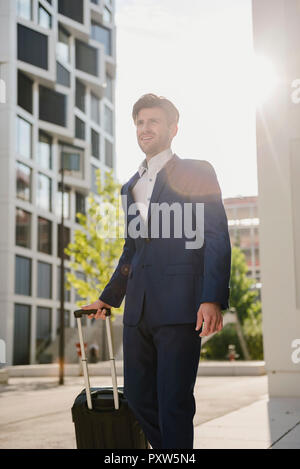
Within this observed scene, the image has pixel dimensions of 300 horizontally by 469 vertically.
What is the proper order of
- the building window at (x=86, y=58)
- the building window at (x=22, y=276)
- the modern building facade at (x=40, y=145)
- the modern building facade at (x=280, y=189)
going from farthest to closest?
the building window at (x=86, y=58)
the building window at (x=22, y=276)
the modern building facade at (x=40, y=145)
the modern building facade at (x=280, y=189)

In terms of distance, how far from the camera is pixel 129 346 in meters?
2.79

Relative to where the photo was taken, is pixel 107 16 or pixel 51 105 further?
pixel 107 16

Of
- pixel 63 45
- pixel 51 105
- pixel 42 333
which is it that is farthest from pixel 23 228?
pixel 63 45

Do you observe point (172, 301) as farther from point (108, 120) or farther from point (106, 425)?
point (108, 120)

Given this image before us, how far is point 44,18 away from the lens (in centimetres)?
3300

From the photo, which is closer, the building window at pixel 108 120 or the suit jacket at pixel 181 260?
the suit jacket at pixel 181 260

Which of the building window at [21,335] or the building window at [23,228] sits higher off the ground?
the building window at [23,228]

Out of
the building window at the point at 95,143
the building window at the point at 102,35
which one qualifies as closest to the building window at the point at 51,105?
→ the building window at the point at 95,143

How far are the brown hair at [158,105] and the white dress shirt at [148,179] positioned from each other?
0.15 metres

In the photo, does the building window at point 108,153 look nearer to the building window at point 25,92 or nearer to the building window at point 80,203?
the building window at point 80,203

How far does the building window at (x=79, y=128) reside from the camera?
4059 cm

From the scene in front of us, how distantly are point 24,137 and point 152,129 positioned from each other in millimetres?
32313

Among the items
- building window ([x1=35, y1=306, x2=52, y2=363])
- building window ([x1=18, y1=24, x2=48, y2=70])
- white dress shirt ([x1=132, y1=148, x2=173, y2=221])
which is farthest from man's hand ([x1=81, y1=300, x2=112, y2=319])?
building window ([x1=35, y1=306, x2=52, y2=363])

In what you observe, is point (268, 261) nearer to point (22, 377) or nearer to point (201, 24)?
point (201, 24)
